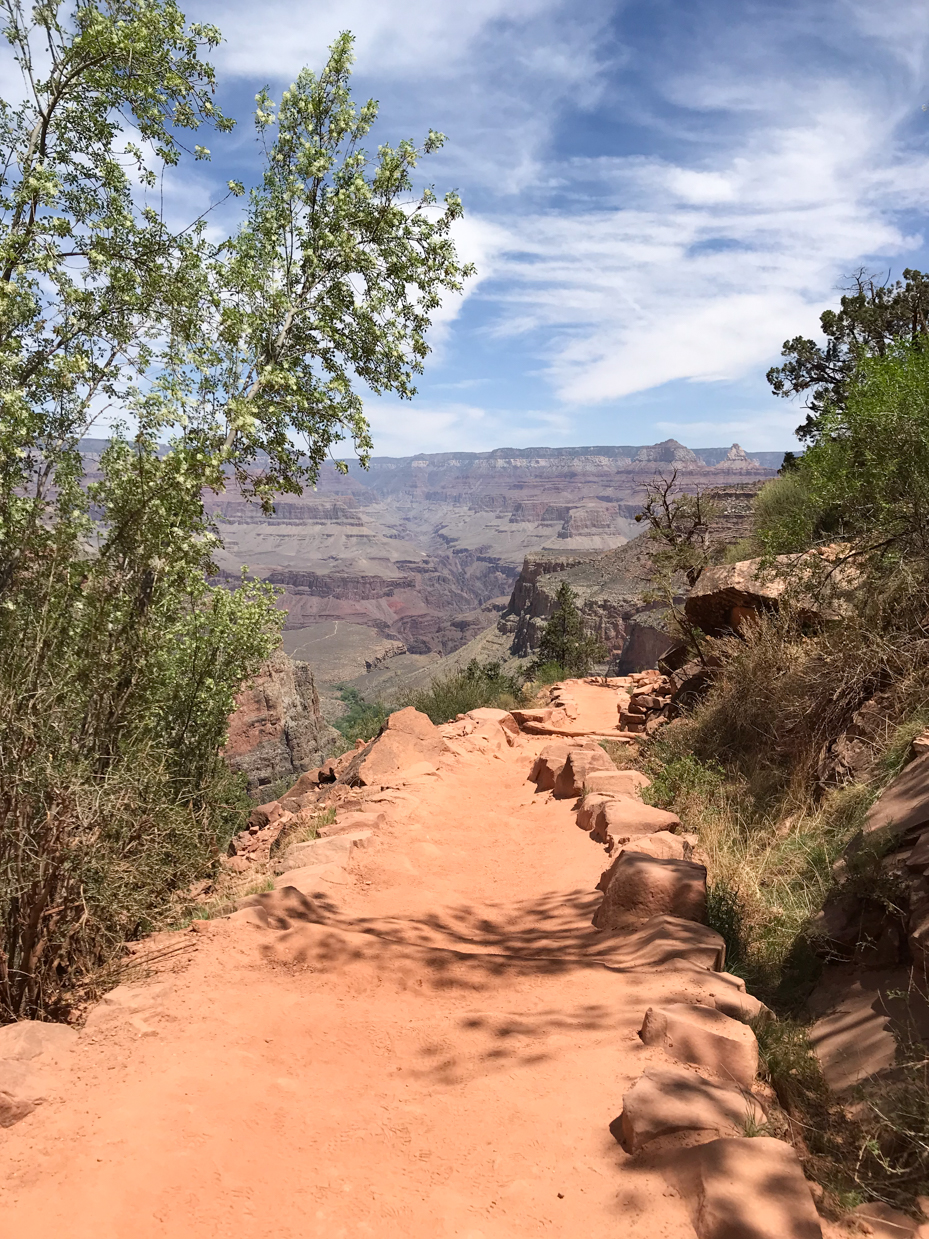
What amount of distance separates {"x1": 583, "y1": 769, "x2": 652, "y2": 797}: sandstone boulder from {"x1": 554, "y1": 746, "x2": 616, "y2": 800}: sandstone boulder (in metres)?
0.15

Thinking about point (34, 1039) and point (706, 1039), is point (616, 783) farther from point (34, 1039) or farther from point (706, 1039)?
point (34, 1039)

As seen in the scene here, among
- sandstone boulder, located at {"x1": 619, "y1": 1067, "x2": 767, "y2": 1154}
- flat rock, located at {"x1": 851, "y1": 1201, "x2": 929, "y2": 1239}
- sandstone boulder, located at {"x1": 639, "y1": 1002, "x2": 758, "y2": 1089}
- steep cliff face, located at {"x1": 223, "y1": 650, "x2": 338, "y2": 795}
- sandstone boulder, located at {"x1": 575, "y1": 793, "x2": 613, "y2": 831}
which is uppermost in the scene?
sandstone boulder, located at {"x1": 619, "y1": 1067, "x2": 767, "y2": 1154}

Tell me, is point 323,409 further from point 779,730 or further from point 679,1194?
point 679,1194

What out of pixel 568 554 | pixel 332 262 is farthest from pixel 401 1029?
pixel 568 554

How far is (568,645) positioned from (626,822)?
24.3 meters

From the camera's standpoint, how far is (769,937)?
4.51m

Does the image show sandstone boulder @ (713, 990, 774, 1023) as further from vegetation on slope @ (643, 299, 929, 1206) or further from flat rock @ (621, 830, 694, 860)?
flat rock @ (621, 830, 694, 860)

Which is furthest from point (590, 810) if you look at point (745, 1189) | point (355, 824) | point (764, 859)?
point (745, 1189)

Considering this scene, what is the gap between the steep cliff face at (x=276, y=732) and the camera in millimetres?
29297

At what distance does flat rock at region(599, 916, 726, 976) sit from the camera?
384 centimetres

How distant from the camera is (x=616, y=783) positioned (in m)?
7.74

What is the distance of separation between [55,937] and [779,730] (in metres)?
6.31

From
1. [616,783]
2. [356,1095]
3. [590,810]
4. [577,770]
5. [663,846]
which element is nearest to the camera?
[356,1095]

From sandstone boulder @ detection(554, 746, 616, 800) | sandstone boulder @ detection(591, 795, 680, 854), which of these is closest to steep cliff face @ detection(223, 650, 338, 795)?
sandstone boulder @ detection(554, 746, 616, 800)
